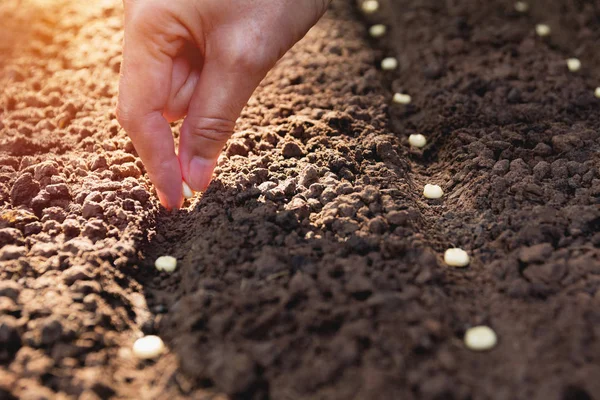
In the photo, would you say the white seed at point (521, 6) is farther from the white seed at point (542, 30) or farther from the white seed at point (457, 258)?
the white seed at point (457, 258)

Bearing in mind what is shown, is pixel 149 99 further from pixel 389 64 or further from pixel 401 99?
pixel 389 64

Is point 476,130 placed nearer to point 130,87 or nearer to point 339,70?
point 339,70

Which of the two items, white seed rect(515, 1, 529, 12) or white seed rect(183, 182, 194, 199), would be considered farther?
white seed rect(515, 1, 529, 12)

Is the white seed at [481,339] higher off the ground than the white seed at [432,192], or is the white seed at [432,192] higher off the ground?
the white seed at [481,339]

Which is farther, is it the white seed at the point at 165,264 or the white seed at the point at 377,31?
the white seed at the point at 377,31

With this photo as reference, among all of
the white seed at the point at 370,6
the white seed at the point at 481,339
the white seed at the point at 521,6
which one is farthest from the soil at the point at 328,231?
the white seed at the point at 370,6

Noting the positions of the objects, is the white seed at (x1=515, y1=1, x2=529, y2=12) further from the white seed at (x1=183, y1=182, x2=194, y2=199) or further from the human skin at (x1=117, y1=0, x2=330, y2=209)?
the white seed at (x1=183, y1=182, x2=194, y2=199)

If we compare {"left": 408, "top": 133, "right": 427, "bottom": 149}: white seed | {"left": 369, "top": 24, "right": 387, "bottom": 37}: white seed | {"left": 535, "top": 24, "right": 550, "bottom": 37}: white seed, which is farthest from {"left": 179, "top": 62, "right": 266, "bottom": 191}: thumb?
{"left": 535, "top": 24, "right": 550, "bottom": 37}: white seed

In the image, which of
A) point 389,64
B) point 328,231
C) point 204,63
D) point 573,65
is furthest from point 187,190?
point 573,65
